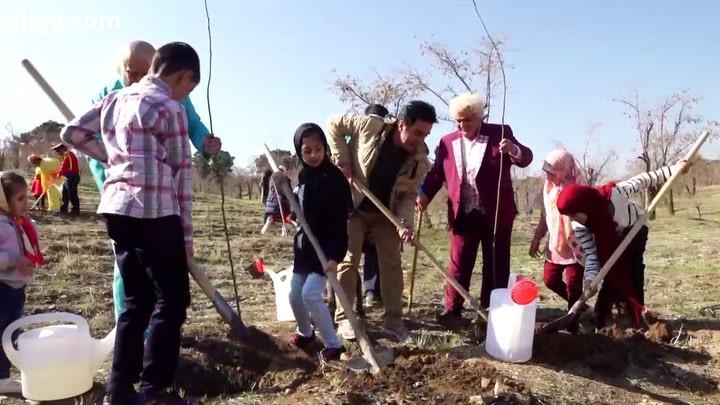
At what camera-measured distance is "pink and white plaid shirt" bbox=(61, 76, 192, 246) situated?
8.67 feet

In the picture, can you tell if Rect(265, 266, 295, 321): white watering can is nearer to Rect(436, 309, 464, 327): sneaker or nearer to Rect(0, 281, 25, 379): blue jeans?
Rect(436, 309, 464, 327): sneaker

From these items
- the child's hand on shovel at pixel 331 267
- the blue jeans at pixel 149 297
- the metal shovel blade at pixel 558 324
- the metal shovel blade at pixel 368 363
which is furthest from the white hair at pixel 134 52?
the metal shovel blade at pixel 558 324

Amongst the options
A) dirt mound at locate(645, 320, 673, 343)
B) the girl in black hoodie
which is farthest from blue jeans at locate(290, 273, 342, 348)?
dirt mound at locate(645, 320, 673, 343)

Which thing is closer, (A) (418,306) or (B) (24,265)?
(B) (24,265)

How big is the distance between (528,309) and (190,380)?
1935mm

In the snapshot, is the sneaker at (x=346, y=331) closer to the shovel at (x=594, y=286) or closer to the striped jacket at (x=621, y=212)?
the shovel at (x=594, y=286)

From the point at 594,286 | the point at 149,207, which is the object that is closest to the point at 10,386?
the point at 149,207

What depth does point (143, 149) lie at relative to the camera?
8.71 feet

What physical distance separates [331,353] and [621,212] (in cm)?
226

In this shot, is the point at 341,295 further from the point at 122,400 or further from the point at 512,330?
the point at 122,400

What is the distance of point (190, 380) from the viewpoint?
11.3ft

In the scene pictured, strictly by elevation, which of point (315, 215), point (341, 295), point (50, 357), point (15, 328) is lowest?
point (50, 357)

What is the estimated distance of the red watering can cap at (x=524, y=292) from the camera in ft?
11.6

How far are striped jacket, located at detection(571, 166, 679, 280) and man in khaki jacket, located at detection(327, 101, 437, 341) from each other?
1191mm
